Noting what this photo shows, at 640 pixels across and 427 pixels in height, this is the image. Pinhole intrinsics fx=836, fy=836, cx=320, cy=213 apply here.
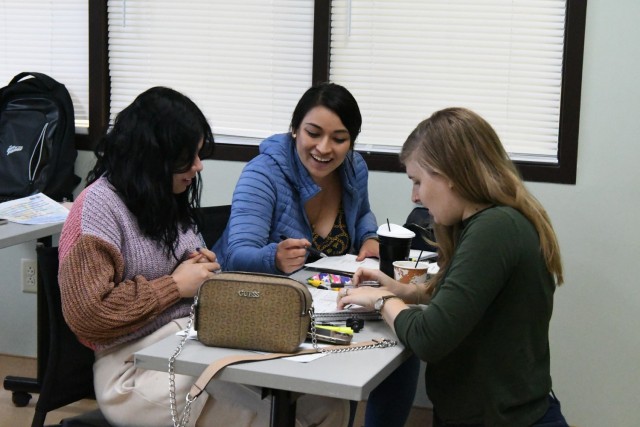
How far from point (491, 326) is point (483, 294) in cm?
11

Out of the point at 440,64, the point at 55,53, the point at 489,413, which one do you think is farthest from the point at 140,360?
the point at 55,53

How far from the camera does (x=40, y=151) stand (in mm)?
3520

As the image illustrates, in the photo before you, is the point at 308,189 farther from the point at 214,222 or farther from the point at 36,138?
the point at 36,138

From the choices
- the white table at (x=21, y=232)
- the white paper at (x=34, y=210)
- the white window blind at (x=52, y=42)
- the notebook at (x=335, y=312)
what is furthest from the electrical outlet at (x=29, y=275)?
the notebook at (x=335, y=312)

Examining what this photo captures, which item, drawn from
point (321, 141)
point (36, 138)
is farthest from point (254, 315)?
point (36, 138)

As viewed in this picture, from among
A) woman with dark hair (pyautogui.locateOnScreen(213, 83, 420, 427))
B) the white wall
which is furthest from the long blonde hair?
the white wall

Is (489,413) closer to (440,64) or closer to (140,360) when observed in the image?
(140,360)

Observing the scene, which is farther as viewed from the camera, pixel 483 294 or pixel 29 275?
pixel 29 275

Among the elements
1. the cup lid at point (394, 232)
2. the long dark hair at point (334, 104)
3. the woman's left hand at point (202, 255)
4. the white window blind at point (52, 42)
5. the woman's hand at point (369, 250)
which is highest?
the white window blind at point (52, 42)

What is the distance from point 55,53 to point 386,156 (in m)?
1.54

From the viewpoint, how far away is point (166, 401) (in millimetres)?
1845

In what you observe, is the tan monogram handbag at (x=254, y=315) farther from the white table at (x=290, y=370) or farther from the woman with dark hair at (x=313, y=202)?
the woman with dark hair at (x=313, y=202)

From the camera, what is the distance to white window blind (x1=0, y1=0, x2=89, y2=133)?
12.0 feet

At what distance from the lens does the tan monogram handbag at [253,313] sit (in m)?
1.68
